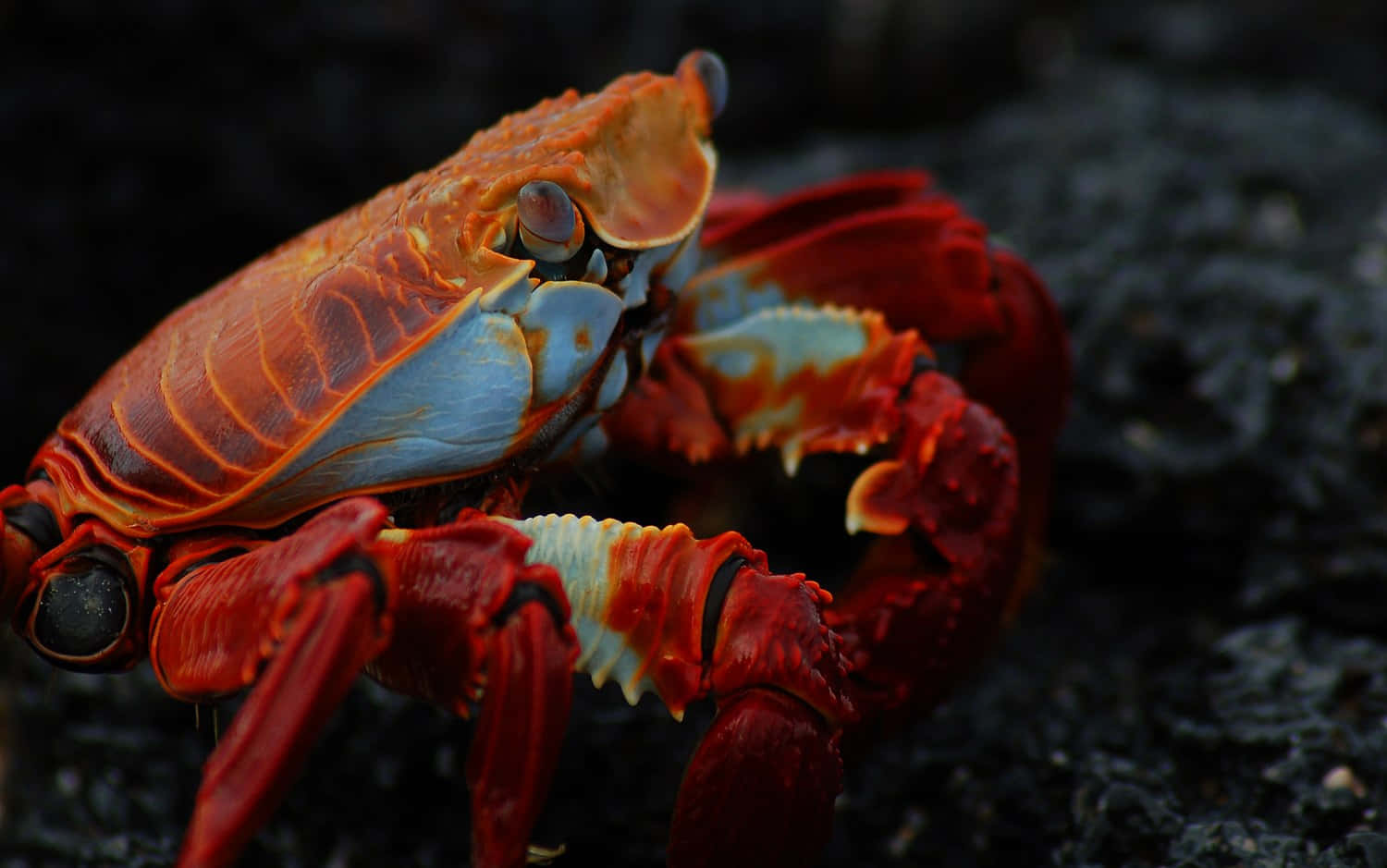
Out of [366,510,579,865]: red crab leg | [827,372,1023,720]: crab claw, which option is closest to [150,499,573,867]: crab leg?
[366,510,579,865]: red crab leg

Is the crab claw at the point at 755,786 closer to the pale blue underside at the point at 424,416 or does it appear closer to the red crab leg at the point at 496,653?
the red crab leg at the point at 496,653

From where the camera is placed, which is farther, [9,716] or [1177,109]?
[1177,109]

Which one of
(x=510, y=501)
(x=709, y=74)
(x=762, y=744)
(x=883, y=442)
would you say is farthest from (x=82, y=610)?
(x=709, y=74)

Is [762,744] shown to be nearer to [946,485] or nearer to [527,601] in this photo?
[527,601]

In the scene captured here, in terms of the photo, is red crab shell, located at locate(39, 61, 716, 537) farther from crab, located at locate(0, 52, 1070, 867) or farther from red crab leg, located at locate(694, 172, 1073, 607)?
red crab leg, located at locate(694, 172, 1073, 607)

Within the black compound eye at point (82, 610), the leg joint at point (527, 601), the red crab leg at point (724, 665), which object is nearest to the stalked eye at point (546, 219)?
the red crab leg at point (724, 665)

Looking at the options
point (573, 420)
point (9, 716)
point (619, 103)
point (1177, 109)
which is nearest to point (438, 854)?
point (573, 420)

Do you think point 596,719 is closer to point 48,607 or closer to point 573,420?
point 573,420
